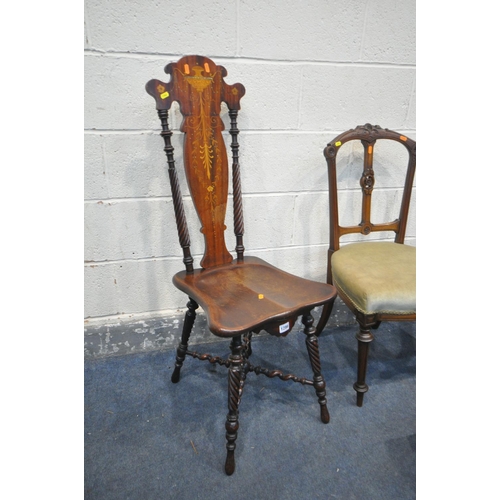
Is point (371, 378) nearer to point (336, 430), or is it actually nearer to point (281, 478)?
point (336, 430)

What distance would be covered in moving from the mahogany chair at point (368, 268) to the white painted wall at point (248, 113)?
6.4 inches

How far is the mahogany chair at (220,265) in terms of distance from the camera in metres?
1.08

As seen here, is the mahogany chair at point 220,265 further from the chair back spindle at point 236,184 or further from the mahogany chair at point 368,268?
the mahogany chair at point 368,268

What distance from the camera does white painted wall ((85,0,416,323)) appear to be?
52.3 inches

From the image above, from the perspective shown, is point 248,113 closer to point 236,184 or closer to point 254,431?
point 236,184

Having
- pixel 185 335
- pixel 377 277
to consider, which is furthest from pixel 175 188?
pixel 377 277

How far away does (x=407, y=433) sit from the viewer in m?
1.27

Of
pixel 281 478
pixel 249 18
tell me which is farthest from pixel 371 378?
pixel 249 18

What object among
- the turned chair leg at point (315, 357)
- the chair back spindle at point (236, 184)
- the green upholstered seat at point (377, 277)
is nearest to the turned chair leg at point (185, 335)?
the chair back spindle at point (236, 184)

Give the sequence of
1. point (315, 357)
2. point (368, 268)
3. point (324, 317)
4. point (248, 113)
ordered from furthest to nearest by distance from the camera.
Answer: point (324, 317) → point (248, 113) → point (368, 268) → point (315, 357)

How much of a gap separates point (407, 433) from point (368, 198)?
3.06 feet

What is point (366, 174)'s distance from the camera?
1.53 m

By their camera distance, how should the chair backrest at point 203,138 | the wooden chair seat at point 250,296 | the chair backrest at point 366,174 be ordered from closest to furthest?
the wooden chair seat at point 250,296
the chair backrest at point 203,138
the chair backrest at point 366,174

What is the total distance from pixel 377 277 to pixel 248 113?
0.84 m
